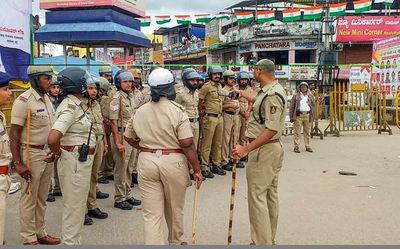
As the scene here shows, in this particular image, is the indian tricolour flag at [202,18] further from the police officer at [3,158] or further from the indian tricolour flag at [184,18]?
the police officer at [3,158]

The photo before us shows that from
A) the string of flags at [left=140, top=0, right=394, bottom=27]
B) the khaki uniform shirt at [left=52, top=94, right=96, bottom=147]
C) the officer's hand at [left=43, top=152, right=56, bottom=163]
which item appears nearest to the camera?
the khaki uniform shirt at [left=52, top=94, right=96, bottom=147]

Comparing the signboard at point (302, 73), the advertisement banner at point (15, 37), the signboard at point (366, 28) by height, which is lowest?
the advertisement banner at point (15, 37)

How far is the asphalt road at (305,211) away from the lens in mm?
5254

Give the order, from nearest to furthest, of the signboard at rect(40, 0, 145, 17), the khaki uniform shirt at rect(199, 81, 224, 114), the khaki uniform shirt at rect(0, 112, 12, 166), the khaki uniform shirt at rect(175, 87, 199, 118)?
1. the khaki uniform shirt at rect(0, 112, 12, 166)
2. the khaki uniform shirt at rect(175, 87, 199, 118)
3. the khaki uniform shirt at rect(199, 81, 224, 114)
4. the signboard at rect(40, 0, 145, 17)

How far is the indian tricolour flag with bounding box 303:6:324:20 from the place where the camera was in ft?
94.7

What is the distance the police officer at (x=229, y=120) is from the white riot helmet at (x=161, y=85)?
501 centimetres

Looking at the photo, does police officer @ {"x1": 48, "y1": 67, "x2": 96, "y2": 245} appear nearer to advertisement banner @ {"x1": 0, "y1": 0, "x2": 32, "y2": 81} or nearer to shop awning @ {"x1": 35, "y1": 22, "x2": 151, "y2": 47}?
advertisement banner @ {"x1": 0, "y1": 0, "x2": 32, "y2": 81}

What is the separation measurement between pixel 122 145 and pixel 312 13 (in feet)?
83.1

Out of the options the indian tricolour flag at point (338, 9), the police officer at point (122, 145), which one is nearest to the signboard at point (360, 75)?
the indian tricolour flag at point (338, 9)

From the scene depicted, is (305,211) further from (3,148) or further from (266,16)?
(266,16)

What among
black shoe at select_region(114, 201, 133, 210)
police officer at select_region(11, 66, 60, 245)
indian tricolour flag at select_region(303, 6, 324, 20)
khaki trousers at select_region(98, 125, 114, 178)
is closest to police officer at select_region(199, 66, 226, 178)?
khaki trousers at select_region(98, 125, 114, 178)

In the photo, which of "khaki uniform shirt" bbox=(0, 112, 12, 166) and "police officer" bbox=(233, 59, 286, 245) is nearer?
"khaki uniform shirt" bbox=(0, 112, 12, 166)

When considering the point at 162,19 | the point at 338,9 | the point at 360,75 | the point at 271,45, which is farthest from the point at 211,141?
the point at 271,45

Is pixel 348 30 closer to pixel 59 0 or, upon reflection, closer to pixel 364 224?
pixel 59 0
